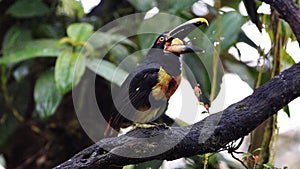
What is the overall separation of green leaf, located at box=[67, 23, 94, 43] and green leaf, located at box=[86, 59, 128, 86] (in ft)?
0.30

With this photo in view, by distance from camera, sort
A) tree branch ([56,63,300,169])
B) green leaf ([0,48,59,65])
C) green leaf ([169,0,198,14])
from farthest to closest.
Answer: green leaf ([0,48,59,65]), green leaf ([169,0,198,14]), tree branch ([56,63,300,169])

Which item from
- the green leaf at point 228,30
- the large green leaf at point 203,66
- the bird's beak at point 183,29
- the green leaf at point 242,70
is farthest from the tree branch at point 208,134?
the green leaf at point 242,70

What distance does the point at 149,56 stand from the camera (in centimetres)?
147

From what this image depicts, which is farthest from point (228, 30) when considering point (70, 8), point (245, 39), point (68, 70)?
point (70, 8)

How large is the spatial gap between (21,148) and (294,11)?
1.70m

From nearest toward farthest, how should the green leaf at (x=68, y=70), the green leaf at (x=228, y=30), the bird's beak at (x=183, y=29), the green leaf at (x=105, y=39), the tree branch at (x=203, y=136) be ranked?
the tree branch at (x=203, y=136) → the bird's beak at (x=183, y=29) → the green leaf at (x=228, y=30) → the green leaf at (x=68, y=70) → the green leaf at (x=105, y=39)

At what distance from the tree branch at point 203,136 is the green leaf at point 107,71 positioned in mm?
751

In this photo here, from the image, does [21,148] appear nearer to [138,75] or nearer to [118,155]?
[138,75]

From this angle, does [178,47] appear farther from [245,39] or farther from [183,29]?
[245,39]

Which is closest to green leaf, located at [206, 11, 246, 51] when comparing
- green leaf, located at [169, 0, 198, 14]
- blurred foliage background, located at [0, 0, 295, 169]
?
blurred foliage background, located at [0, 0, 295, 169]

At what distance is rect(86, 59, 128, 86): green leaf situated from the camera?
187cm

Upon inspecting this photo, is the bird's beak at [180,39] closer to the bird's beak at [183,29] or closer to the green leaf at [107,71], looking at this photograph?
the bird's beak at [183,29]

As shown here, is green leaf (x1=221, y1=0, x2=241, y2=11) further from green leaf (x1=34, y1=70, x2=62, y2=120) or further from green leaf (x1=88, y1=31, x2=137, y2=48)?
green leaf (x1=34, y1=70, x2=62, y2=120)

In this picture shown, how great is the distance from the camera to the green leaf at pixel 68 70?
70.8 inches
